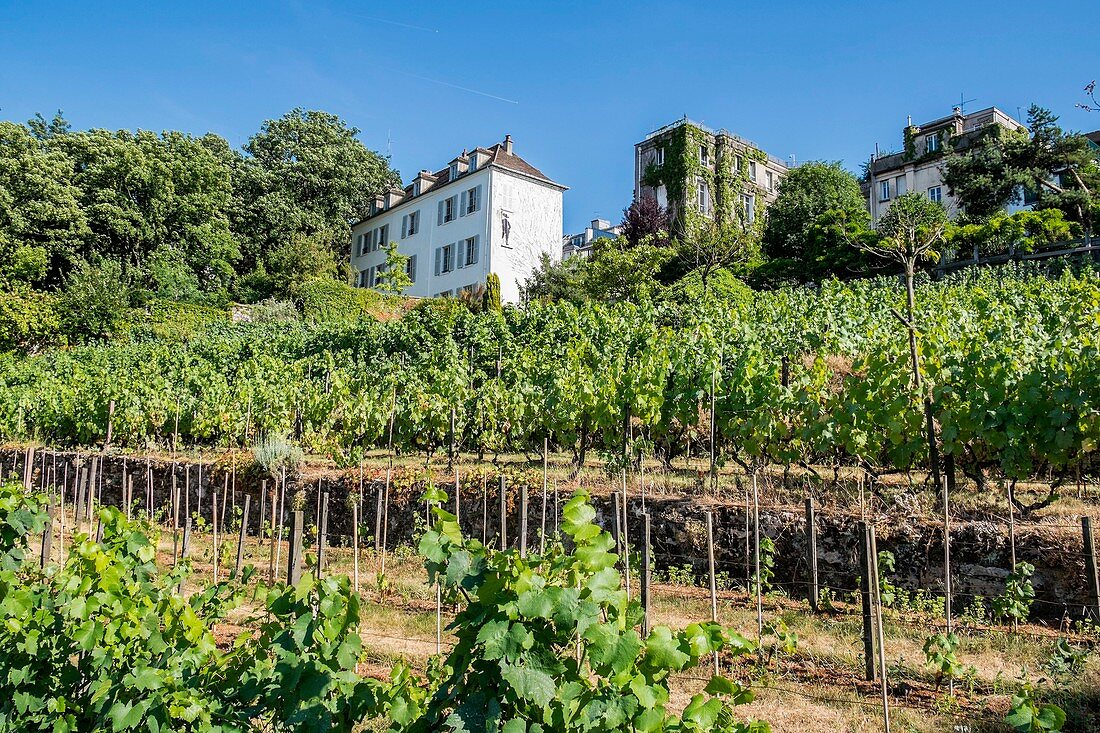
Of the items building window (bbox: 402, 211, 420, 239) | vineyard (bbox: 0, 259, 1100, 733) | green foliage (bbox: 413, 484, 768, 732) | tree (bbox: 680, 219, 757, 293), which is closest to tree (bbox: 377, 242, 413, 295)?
building window (bbox: 402, 211, 420, 239)

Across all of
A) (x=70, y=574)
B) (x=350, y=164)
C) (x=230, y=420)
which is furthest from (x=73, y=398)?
(x=350, y=164)

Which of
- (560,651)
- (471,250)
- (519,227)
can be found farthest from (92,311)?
(560,651)

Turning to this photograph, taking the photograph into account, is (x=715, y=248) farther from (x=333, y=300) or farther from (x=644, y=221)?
(x=333, y=300)

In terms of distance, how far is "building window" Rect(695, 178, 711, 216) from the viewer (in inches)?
1486

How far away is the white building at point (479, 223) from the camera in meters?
30.8

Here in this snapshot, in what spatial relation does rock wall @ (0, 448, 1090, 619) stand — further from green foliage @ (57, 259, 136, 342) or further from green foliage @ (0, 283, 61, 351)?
green foliage @ (0, 283, 61, 351)

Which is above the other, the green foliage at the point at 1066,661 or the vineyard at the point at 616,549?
the vineyard at the point at 616,549

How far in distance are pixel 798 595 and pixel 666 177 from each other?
3363cm

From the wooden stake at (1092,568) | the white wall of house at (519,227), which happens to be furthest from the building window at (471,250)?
the wooden stake at (1092,568)

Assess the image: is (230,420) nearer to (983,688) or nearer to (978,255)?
(983,688)

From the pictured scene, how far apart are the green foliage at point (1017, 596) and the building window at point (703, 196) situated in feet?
111

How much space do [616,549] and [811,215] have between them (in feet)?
96.5

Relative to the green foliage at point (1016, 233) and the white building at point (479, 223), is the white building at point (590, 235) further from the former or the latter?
the green foliage at point (1016, 233)

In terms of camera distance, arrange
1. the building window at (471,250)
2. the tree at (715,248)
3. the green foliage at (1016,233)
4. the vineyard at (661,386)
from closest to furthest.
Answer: the vineyard at (661,386) < the green foliage at (1016,233) < the tree at (715,248) < the building window at (471,250)
